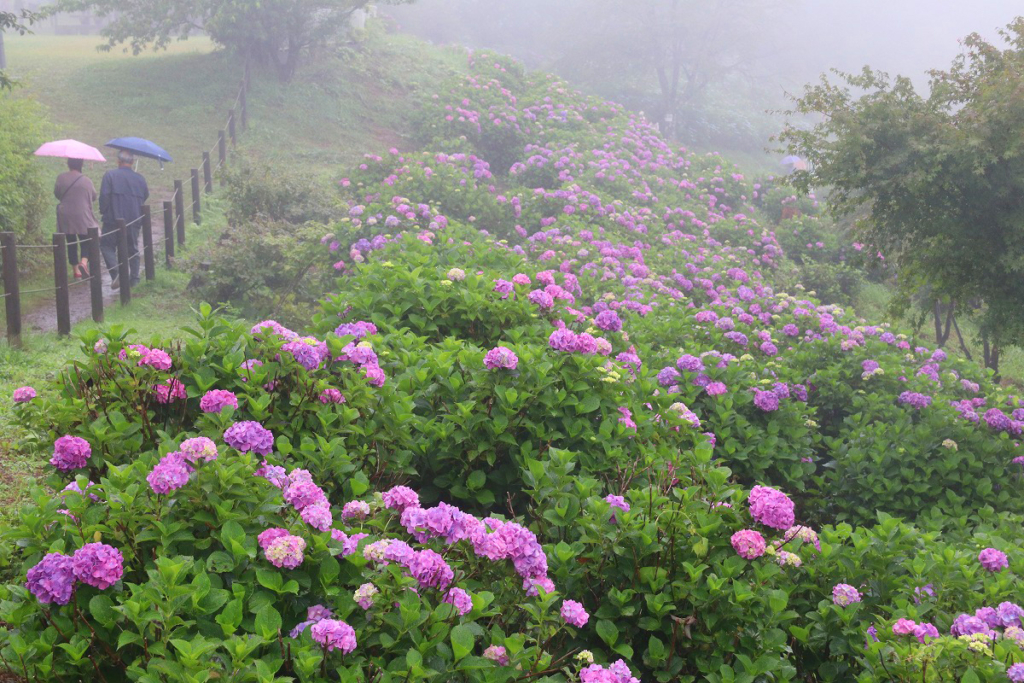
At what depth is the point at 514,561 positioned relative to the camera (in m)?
2.57

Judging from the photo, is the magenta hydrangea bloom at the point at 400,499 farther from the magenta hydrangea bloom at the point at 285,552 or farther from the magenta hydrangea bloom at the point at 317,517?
the magenta hydrangea bloom at the point at 285,552

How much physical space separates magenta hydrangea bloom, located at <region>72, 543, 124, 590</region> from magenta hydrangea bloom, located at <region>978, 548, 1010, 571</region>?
3.56 meters

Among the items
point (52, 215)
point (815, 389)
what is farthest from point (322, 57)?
point (815, 389)

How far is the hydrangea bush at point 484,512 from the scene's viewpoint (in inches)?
86.8

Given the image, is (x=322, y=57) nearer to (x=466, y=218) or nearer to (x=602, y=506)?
(x=466, y=218)

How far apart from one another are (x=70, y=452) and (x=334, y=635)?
1432mm

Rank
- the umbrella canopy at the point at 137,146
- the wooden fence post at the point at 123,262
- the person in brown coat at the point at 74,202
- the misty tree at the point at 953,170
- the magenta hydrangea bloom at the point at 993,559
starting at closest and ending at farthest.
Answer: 1. the magenta hydrangea bloom at the point at 993,559
2. the misty tree at the point at 953,170
3. the wooden fence post at the point at 123,262
4. the person in brown coat at the point at 74,202
5. the umbrella canopy at the point at 137,146

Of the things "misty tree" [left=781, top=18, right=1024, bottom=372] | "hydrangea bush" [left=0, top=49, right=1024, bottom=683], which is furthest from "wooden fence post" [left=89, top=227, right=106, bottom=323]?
"misty tree" [left=781, top=18, right=1024, bottom=372]

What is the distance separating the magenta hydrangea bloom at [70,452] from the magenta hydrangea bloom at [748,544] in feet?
7.79

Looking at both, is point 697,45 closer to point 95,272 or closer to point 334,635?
point 95,272

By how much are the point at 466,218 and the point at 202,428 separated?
893cm

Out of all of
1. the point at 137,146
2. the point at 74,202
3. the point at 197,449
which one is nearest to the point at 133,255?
the point at 74,202

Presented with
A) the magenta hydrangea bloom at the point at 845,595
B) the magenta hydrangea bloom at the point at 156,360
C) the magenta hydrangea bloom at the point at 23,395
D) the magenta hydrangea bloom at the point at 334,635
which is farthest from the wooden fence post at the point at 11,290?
the magenta hydrangea bloom at the point at 845,595

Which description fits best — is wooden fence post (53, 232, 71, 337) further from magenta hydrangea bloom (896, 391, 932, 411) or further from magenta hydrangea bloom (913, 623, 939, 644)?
magenta hydrangea bloom (913, 623, 939, 644)
